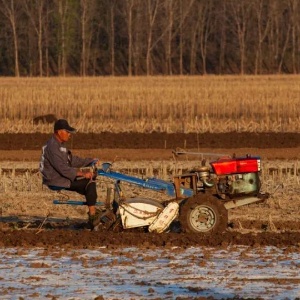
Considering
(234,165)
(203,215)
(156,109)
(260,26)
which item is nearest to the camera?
(234,165)

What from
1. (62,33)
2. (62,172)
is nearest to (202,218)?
(62,172)

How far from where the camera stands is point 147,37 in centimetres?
8356

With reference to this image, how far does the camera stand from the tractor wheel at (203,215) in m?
11.2

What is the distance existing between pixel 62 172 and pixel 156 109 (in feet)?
76.0

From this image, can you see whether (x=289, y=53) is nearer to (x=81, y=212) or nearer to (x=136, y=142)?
(x=136, y=142)

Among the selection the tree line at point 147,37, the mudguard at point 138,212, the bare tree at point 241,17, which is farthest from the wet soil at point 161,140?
the bare tree at point 241,17

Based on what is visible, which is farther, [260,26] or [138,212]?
[260,26]

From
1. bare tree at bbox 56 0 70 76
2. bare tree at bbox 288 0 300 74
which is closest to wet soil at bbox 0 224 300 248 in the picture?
bare tree at bbox 56 0 70 76

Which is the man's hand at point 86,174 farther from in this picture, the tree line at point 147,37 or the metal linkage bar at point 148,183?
the tree line at point 147,37

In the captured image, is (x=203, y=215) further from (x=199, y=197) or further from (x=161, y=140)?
(x=161, y=140)

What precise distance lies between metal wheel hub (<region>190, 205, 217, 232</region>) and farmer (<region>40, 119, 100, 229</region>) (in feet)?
3.77

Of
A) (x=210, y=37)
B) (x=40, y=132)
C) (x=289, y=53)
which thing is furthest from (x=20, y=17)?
(x=40, y=132)

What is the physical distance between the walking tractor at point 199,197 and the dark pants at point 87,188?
0.97 feet

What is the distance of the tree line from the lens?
78.9m
